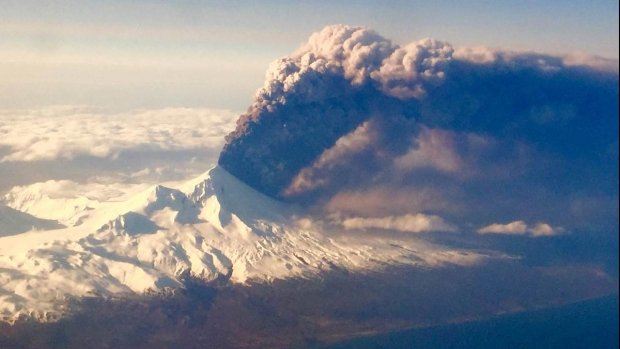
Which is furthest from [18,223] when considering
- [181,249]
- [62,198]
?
[181,249]

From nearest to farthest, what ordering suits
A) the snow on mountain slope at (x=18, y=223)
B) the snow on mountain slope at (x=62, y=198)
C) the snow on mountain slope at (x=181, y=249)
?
the snow on mountain slope at (x=181, y=249) → the snow on mountain slope at (x=18, y=223) → the snow on mountain slope at (x=62, y=198)

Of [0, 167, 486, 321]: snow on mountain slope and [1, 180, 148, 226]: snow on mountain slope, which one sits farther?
[1, 180, 148, 226]: snow on mountain slope

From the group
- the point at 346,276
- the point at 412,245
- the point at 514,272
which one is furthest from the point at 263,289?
the point at 514,272

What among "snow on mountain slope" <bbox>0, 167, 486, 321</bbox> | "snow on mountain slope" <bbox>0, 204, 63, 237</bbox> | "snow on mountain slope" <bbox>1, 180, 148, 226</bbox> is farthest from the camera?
"snow on mountain slope" <bbox>1, 180, 148, 226</bbox>

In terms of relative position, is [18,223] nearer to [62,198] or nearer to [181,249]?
[62,198]

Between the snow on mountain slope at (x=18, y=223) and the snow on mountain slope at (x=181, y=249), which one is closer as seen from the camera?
the snow on mountain slope at (x=181, y=249)

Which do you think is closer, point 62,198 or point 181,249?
point 181,249

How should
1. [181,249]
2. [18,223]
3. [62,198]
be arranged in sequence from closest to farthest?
[181,249] < [18,223] < [62,198]

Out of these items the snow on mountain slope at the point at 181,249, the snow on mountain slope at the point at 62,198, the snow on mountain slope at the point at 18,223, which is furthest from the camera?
the snow on mountain slope at the point at 62,198
